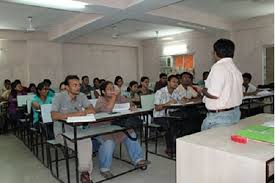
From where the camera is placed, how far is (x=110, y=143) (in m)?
2.88

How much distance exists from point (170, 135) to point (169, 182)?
904 mm

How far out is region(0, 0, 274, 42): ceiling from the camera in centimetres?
393

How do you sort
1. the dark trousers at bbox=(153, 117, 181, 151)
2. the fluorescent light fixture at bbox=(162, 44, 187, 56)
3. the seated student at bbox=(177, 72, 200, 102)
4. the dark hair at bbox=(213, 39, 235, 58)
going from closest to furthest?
the dark hair at bbox=(213, 39, 235, 58) → the dark trousers at bbox=(153, 117, 181, 151) → the seated student at bbox=(177, 72, 200, 102) → the fluorescent light fixture at bbox=(162, 44, 187, 56)

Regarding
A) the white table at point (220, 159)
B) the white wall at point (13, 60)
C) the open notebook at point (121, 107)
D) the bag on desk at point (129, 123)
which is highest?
the white wall at point (13, 60)

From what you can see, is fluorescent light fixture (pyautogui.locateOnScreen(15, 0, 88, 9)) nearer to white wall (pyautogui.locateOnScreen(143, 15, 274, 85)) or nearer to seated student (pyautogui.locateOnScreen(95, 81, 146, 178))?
seated student (pyautogui.locateOnScreen(95, 81, 146, 178))

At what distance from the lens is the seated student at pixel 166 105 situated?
11.6ft

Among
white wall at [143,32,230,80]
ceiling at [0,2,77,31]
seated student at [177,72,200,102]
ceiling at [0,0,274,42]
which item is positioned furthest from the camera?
white wall at [143,32,230,80]

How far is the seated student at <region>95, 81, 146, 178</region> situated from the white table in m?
1.53

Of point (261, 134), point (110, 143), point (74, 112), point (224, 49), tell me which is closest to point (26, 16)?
point (74, 112)

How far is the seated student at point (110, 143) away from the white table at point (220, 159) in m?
1.53

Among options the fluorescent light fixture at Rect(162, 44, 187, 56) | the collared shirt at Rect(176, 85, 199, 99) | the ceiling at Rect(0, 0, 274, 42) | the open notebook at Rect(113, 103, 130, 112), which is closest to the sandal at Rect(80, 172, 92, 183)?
the open notebook at Rect(113, 103, 130, 112)

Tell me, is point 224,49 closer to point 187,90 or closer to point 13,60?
point 187,90

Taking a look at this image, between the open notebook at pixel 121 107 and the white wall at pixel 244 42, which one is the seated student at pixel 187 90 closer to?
→ the open notebook at pixel 121 107

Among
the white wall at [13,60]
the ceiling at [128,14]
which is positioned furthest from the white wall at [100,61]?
the ceiling at [128,14]
